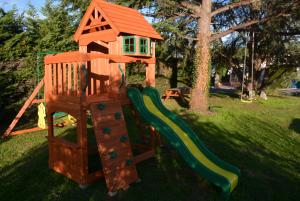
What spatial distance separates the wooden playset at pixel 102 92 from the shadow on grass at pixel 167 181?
0.26 meters

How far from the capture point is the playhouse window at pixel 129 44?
5914 millimetres

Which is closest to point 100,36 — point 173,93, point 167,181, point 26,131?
point 167,181

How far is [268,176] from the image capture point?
548cm

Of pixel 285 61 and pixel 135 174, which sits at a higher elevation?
pixel 285 61

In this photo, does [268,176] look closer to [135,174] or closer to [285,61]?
[135,174]

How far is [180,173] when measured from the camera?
18.4 feet

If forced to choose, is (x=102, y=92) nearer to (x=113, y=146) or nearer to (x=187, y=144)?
(x=113, y=146)

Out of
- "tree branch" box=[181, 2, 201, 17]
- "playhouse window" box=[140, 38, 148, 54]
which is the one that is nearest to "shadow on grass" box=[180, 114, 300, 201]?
"playhouse window" box=[140, 38, 148, 54]

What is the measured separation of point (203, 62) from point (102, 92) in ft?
23.8

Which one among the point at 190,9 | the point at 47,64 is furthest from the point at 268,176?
the point at 190,9

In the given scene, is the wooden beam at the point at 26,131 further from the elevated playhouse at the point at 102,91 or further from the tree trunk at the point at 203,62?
the tree trunk at the point at 203,62

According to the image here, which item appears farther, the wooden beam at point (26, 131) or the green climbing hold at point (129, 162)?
the wooden beam at point (26, 131)

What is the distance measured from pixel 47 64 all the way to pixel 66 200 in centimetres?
290

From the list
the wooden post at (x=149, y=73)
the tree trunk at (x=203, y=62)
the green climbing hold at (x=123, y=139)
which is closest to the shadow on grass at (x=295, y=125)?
the tree trunk at (x=203, y=62)
